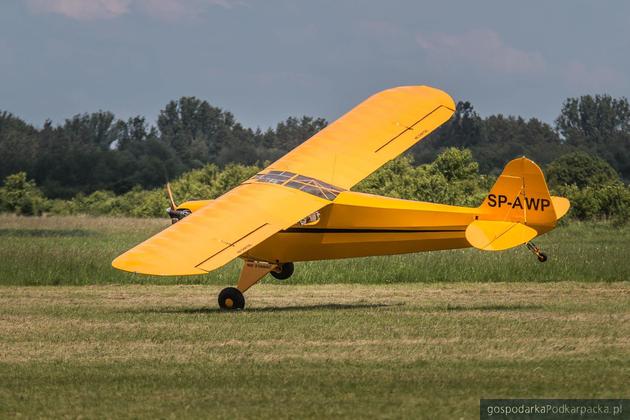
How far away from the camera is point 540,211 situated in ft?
55.7

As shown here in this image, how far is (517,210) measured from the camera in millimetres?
17141

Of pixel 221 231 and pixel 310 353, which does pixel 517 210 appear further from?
pixel 310 353

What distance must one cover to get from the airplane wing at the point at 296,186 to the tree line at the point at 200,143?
33.9ft

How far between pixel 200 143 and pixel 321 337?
8140 centimetres

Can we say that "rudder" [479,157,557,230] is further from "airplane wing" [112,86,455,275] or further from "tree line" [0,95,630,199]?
"tree line" [0,95,630,199]

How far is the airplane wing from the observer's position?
51.0 ft

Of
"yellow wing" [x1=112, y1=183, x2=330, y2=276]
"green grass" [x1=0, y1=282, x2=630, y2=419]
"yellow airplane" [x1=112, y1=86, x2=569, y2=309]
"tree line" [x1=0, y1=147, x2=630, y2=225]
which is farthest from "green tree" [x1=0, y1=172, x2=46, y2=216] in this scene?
"yellow wing" [x1=112, y1=183, x2=330, y2=276]

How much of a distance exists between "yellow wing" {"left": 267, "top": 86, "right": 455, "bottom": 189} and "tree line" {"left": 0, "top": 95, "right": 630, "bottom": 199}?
9.94m

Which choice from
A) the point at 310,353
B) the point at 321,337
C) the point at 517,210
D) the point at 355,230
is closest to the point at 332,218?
the point at 355,230

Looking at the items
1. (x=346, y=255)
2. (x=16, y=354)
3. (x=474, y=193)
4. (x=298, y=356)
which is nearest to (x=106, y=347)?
(x=16, y=354)

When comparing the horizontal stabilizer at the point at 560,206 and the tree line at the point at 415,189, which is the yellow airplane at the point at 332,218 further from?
the tree line at the point at 415,189

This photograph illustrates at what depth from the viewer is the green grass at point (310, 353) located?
10.8m

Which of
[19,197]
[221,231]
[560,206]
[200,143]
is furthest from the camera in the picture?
[200,143]

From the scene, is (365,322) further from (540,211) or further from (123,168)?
(123,168)
